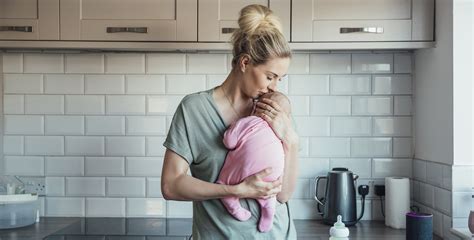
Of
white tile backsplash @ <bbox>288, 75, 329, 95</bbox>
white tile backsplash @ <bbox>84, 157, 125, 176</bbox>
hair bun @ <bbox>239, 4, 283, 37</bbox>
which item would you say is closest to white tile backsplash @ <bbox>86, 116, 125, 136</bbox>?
white tile backsplash @ <bbox>84, 157, 125, 176</bbox>

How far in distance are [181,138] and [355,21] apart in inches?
38.9

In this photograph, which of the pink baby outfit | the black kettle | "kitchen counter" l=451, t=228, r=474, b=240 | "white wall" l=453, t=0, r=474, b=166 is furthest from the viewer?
the black kettle

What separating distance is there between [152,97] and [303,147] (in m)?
0.73

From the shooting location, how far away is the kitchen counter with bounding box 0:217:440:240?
205 cm

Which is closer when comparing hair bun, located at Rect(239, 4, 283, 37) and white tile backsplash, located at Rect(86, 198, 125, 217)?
hair bun, located at Rect(239, 4, 283, 37)

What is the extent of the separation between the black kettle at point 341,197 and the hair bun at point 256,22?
0.97 meters

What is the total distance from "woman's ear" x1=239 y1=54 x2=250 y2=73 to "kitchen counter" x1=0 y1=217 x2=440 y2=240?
88 cm

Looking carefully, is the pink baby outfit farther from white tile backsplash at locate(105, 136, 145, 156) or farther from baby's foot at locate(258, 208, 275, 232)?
white tile backsplash at locate(105, 136, 145, 156)

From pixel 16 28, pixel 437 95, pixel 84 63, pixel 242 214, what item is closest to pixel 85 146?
pixel 84 63

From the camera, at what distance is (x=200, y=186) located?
1.39 metres

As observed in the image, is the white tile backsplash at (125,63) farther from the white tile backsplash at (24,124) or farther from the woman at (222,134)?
the woman at (222,134)

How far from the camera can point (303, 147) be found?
2.37 m

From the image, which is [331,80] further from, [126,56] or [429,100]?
[126,56]

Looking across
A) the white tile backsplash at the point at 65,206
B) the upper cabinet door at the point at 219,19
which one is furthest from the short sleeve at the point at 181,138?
the white tile backsplash at the point at 65,206
